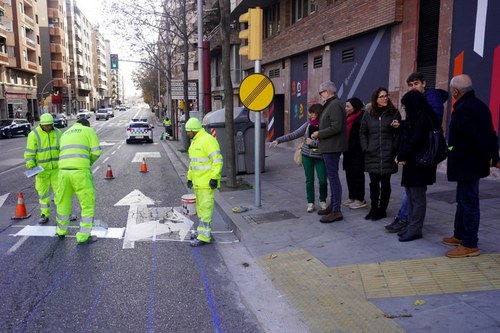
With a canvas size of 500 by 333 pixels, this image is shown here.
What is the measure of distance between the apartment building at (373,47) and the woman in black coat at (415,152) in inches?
85.3

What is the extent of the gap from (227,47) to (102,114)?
63.8 meters

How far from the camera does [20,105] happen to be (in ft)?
182

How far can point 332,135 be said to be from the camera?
624cm

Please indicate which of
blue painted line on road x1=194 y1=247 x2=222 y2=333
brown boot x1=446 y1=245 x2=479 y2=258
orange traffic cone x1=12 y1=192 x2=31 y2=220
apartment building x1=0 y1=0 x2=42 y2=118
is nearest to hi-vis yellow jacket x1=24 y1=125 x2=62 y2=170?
orange traffic cone x1=12 y1=192 x2=31 y2=220

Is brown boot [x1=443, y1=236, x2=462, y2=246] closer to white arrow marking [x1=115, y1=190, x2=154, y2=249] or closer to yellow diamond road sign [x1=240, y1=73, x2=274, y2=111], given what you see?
yellow diamond road sign [x1=240, y1=73, x2=274, y2=111]

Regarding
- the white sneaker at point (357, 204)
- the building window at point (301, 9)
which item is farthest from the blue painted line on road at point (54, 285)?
the building window at point (301, 9)

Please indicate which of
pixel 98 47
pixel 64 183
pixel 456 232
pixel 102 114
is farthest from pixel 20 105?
pixel 98 47

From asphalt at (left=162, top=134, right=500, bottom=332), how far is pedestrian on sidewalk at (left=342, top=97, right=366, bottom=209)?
272 millimetres

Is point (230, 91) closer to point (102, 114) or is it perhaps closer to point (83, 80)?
point (102, 114)

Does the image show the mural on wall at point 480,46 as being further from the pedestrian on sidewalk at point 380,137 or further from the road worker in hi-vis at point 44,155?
the road worker in hi-vis at point 44,155

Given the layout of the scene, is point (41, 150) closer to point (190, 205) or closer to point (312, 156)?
point (190, 205)

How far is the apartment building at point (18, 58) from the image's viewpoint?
49156 mm

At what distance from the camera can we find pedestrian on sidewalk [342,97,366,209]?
273 inches

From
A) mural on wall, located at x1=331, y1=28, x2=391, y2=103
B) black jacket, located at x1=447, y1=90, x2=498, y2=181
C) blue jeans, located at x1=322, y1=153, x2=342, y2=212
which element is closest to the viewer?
black jacket, located at x1=447, y1=90, x2=498, y2=181
